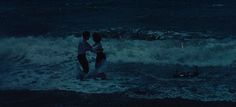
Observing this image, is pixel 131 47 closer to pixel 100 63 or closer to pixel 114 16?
pixel 100 63

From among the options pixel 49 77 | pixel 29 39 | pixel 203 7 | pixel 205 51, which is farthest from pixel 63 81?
pixel 203 7

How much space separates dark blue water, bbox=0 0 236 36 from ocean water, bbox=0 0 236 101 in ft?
0.19

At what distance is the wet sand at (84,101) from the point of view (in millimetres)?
11906

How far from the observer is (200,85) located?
45.0ft

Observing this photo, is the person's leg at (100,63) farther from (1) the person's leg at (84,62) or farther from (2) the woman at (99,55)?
(1) the person's leg at (84,62)

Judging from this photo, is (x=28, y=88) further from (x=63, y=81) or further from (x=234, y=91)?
(x=234, y=91)

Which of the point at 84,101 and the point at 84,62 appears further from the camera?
the point at 84,62

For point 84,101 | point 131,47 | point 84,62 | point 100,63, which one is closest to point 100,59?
point 100,63

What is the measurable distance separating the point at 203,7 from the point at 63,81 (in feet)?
71.3

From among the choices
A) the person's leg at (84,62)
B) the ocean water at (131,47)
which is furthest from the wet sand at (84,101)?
the person's leg at (84,62)

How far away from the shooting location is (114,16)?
3062cm

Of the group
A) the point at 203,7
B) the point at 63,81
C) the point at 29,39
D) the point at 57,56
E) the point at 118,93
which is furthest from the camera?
the point at 203,7

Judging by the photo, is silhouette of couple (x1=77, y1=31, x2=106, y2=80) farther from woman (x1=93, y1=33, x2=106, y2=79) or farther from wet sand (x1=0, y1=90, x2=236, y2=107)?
wet sand (x1=0, y1=90, x2=236, y2=107)

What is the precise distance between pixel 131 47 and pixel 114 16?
1068cm
